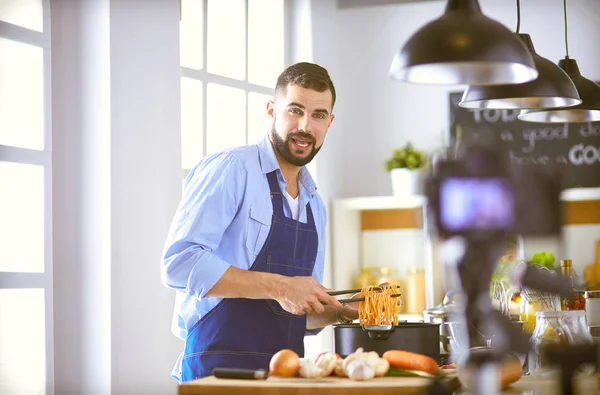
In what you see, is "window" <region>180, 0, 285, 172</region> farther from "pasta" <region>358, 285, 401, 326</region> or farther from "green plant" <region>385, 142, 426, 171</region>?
"pasta" <region>358, 285, 401, 326</region>

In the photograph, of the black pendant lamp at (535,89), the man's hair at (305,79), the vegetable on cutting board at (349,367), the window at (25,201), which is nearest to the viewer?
the vegetable on cutting board at (349,367)

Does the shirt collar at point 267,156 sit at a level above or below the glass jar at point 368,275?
above

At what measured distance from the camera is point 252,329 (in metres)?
2.41

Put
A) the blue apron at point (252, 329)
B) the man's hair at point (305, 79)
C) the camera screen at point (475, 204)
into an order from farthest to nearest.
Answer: the man's hair at point (305, 79) → the blue apron at point (252, 329) → the camera screen at point (475, 204)

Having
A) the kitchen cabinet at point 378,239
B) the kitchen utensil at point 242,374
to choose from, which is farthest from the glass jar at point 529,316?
the kitchen cabinet at point 378,239

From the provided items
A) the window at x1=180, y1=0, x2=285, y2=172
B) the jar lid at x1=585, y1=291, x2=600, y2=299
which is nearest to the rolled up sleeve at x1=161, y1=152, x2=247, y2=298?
the jar lid at x1=585, y1=291, x2=600, y2=299

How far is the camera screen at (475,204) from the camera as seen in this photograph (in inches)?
42.6

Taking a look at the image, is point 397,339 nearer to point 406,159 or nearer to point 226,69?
point 226,69

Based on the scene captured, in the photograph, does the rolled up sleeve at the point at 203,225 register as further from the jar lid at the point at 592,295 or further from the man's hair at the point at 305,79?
the jar lid at the point at 592,295

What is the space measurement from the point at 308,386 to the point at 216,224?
0.83 m

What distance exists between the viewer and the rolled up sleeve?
2197mm

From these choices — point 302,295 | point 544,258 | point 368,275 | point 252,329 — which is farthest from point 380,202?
point 302,295

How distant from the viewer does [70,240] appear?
10.0 feet

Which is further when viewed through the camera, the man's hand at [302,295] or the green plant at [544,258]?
the green plant at [544,258]
